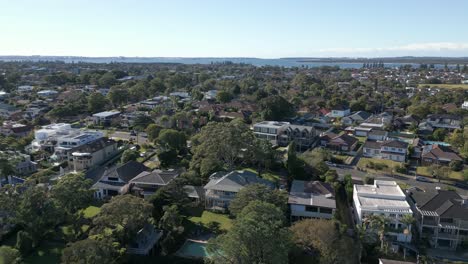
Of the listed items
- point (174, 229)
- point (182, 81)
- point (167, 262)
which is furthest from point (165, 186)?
point (182, 81)

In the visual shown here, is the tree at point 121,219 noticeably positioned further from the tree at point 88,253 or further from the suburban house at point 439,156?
the suburban house at point 439,156

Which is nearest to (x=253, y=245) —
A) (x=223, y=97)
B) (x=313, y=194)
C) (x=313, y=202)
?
(x=313, y=202)

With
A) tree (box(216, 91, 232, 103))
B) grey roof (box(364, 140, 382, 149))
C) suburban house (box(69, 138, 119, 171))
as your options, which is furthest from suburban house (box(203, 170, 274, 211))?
tree (box(216, 91, 232, 103))

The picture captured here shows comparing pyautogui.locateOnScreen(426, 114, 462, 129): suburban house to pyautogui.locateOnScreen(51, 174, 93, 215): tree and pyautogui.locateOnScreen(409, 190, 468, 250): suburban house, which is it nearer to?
pyautogui.locateOnScreen(409, 190, 468, 250): suburban house

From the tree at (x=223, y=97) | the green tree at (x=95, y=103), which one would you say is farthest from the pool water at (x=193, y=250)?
the tree at (x=223, y=97)

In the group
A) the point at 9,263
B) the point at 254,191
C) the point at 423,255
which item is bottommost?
the point at 423,255

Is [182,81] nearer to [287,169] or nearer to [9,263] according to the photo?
[287,169]

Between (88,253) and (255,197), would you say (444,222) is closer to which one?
(255,197)
